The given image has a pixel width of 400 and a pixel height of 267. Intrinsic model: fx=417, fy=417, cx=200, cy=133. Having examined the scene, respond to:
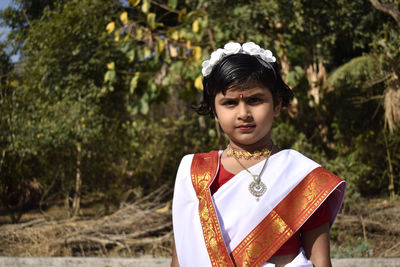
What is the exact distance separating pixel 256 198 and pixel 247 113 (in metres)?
0.28

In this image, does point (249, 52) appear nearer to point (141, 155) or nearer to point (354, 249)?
point (354, 249)

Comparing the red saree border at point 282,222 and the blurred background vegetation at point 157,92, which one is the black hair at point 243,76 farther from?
the blurred background vegetation at point 157,92

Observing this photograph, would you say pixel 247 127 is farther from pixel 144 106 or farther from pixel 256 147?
pixel 144 106

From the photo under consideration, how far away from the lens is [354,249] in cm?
368

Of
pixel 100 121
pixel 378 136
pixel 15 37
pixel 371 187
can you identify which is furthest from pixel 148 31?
pixel 371 187

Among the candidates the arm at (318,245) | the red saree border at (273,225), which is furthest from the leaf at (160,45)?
the arm at (318,245)

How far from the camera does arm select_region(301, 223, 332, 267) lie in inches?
52.7

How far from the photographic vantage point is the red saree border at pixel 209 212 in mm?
1363

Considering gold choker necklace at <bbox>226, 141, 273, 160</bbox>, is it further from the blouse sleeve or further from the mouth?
the blouse sleeve

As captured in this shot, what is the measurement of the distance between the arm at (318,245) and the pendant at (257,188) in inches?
7.9

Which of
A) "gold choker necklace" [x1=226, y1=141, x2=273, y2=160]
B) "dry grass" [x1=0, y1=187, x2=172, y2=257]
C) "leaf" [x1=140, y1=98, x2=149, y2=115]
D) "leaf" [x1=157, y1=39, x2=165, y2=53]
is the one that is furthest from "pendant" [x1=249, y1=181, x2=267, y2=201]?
"leaf" [x1=140, y1=98, x2=149, y2=115]

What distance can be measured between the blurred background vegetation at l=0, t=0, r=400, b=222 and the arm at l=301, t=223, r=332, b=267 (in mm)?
2965

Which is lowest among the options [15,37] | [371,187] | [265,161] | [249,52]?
[371,187]

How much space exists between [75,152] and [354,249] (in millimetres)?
3583
